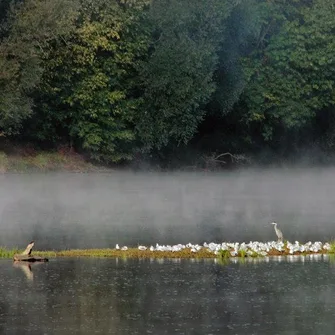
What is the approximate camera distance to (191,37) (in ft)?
277

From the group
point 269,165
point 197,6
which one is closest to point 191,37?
point 197,6

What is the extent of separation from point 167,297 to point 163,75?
52.4m

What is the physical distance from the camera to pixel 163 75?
82.1m

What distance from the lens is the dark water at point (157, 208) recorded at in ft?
145

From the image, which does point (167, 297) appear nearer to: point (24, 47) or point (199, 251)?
point (199, 251)

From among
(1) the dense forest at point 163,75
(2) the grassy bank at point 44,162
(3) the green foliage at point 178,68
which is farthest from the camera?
(3) the green foliage at point 178,68

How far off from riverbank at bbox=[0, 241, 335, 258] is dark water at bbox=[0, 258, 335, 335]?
0.96 meters

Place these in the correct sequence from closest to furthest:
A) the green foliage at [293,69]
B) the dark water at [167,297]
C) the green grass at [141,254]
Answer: the dark water at [167,297] < the green grass at [141,254] < the green foliage at [293,69]

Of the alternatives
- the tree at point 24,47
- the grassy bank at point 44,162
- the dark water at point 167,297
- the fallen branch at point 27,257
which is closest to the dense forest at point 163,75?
the tree at point 24,47

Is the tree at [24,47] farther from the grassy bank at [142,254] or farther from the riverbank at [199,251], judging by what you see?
the grassy bank at [142,254]

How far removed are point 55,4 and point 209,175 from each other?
58.4 feet

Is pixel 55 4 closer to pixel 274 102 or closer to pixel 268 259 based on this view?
pixel 274 102

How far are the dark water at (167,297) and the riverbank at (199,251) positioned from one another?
3.16 ft

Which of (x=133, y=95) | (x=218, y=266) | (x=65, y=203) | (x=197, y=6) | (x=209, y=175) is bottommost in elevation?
(x=218, y=266)
